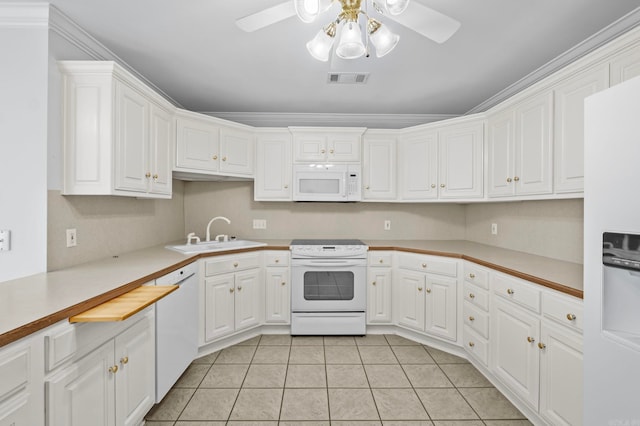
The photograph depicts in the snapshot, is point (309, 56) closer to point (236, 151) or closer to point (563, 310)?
point (236, 151)

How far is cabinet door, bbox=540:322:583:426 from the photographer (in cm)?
141

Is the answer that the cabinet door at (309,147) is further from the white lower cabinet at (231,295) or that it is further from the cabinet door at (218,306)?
the cabinet door at (218,306)

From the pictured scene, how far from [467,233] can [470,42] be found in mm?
2217

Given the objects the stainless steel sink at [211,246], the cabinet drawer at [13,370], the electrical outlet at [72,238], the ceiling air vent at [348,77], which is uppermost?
the ceiling air vent at [348,77]

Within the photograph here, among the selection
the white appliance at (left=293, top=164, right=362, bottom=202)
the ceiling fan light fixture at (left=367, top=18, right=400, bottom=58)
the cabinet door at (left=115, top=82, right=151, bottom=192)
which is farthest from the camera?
the white appliance at (left=293, top=164, right=362, bottom=202)

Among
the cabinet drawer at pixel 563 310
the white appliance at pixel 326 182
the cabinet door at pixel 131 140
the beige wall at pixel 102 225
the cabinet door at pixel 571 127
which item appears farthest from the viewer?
the white appliance at pixel 326 182

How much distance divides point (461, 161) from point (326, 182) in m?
1.37

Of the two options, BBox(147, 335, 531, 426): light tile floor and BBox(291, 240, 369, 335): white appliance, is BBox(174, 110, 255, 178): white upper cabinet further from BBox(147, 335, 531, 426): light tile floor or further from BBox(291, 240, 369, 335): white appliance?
BBox(147, 335, 531, 426): light tile floor

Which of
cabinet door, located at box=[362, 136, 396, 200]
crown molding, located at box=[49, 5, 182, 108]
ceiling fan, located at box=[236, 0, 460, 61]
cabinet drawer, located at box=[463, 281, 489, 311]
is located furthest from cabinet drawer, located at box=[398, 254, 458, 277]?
crown molding, located at box=[49, 5, 182, 108]

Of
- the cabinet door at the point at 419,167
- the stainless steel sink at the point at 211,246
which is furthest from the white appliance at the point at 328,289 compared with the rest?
the cabinet door at the point at 419,167

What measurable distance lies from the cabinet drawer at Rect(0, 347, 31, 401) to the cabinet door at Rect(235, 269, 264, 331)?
1.74m

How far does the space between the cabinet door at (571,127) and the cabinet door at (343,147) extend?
68.6 inches

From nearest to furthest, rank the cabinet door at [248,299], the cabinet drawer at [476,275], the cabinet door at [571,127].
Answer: the cabinet door at [571,127], the cabinet drawer at [476,275], the cabinet door at [248,299]

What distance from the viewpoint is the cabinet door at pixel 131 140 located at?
1841 millimetres
